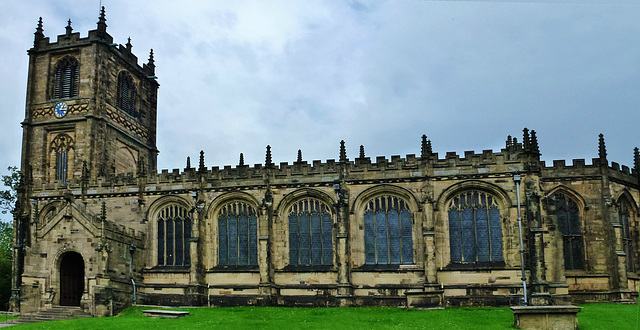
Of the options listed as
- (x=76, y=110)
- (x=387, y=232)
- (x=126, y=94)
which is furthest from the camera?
(x=126, y=94)

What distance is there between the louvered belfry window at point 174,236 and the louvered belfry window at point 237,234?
92.8 inches

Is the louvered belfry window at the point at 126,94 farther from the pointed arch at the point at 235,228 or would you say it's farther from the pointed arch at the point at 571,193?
the pointed arch at the point at 571,193

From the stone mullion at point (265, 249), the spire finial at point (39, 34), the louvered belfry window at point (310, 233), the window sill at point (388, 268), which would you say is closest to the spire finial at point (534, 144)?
the window sill at point (388, 268)

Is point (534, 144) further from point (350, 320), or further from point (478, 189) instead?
point (350, 320)

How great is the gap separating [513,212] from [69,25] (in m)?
36.9

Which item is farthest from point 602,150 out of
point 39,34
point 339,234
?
point 39,34

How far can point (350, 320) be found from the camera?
29.7 metres

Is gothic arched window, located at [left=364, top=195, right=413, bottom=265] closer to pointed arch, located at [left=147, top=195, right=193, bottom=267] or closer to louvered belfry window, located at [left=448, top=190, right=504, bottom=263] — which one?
louvered belfry window, located at [left=448, top=190, right=504, bottom=263]

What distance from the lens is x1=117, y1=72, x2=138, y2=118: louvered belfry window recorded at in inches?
2030

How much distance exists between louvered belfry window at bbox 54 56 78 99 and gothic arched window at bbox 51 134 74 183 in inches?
135

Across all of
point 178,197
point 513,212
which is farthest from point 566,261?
point 178,197

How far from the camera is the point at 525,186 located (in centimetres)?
3672

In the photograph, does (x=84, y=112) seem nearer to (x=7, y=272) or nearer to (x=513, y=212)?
(x=7, y=272)

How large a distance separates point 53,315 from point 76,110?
17867mm
